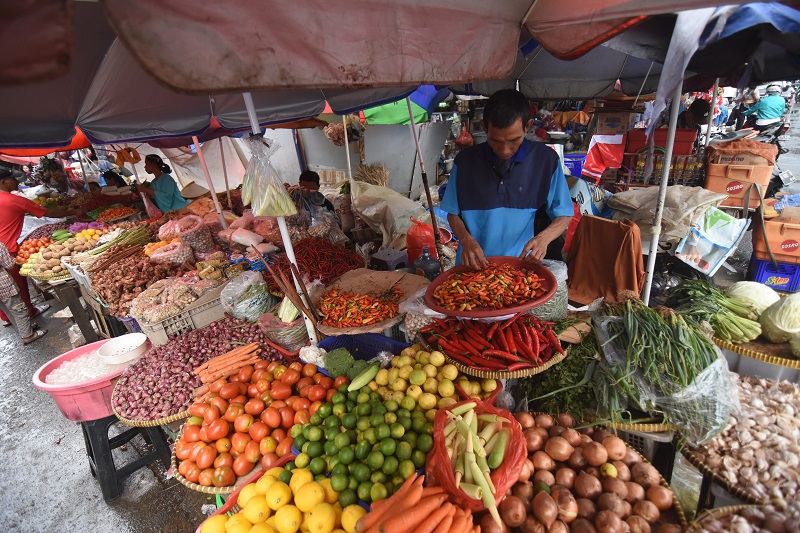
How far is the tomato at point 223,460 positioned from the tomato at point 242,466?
0.04 meters

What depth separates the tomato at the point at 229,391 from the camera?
8.94ft

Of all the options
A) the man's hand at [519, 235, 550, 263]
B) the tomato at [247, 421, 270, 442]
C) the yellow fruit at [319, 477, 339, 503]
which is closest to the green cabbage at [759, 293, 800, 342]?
the man's hand at [519, 235, 550, 263]

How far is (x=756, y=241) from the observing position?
4.41 meters

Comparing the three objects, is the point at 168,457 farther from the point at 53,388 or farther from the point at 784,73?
the point at 784,73

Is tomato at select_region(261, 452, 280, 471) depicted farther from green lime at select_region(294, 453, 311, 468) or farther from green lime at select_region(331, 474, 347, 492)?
green lime at select_region(331, 474, 347, 492)

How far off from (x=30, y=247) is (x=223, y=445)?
20.1 feet

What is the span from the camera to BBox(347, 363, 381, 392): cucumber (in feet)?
7.84

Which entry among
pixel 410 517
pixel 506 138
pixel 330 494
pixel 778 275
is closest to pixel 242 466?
pixel 330 494

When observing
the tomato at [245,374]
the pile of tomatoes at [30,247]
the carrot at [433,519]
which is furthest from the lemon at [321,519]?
the pile of tomatoes at [30,247]

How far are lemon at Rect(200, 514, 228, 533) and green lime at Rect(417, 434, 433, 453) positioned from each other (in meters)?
1.07

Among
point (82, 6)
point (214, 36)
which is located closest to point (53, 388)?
point (82, 6)

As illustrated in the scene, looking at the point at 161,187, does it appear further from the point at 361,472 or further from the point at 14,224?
the point at 361,472

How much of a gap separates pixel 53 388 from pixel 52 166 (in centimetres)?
1394

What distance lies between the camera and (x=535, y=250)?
8.05 feet
